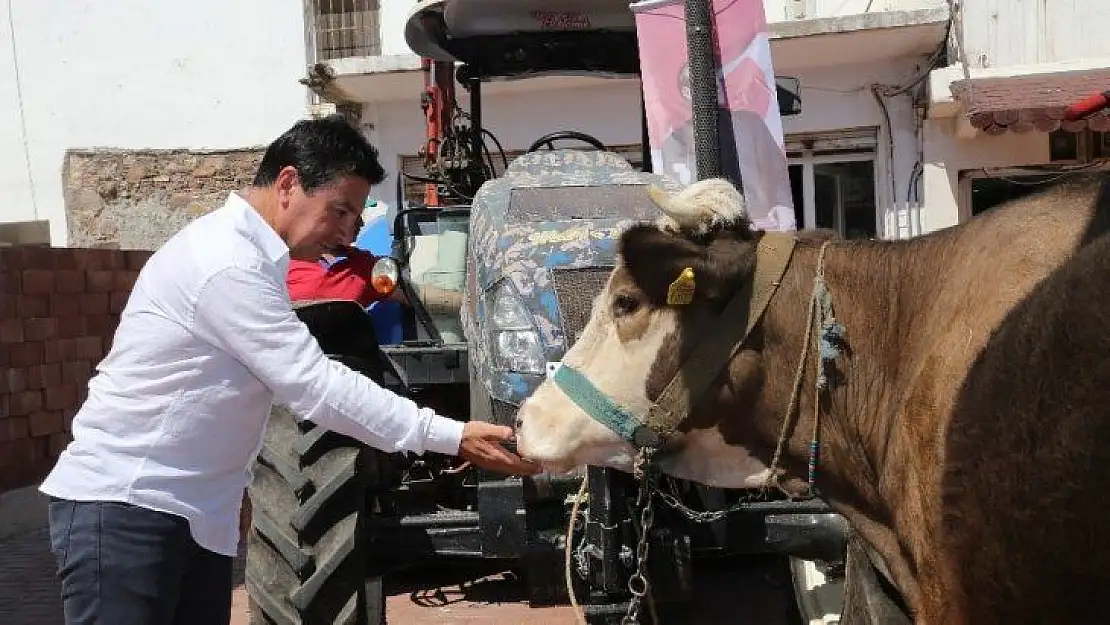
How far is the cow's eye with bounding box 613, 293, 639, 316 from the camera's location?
2.58 metres

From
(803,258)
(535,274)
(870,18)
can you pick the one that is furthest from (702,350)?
(870,18)

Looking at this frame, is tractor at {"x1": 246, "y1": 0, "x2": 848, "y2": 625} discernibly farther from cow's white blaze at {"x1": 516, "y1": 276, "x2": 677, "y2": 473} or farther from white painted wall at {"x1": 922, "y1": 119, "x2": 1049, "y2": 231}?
white painted wall at {"x1": 922, "y1": 119, "x2": 1049, "y2": 231}

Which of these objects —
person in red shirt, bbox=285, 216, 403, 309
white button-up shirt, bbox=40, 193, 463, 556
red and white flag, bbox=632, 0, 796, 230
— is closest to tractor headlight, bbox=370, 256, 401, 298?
person in red shirt, bbox=285, 216, 403, 309

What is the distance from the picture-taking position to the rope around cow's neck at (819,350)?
2.44m

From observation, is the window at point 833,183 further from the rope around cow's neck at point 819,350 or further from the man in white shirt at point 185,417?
the man in white shirt at point 185,417

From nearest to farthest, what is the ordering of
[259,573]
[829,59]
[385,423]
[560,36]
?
[385,423] → [259,573] → [560,36] → [829,59]

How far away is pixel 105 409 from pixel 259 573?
55.3 inches

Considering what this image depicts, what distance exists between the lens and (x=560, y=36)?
5.79 meters

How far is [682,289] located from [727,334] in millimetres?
162

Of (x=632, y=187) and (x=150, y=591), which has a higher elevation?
(x=632, y=187)

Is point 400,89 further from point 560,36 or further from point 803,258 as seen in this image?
point 803,258

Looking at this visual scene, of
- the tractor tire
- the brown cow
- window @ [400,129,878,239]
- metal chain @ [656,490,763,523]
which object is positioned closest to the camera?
the brown cow

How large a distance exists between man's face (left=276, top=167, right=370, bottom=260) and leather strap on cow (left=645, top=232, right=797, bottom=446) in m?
1.02

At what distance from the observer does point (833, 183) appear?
38.2 feet
